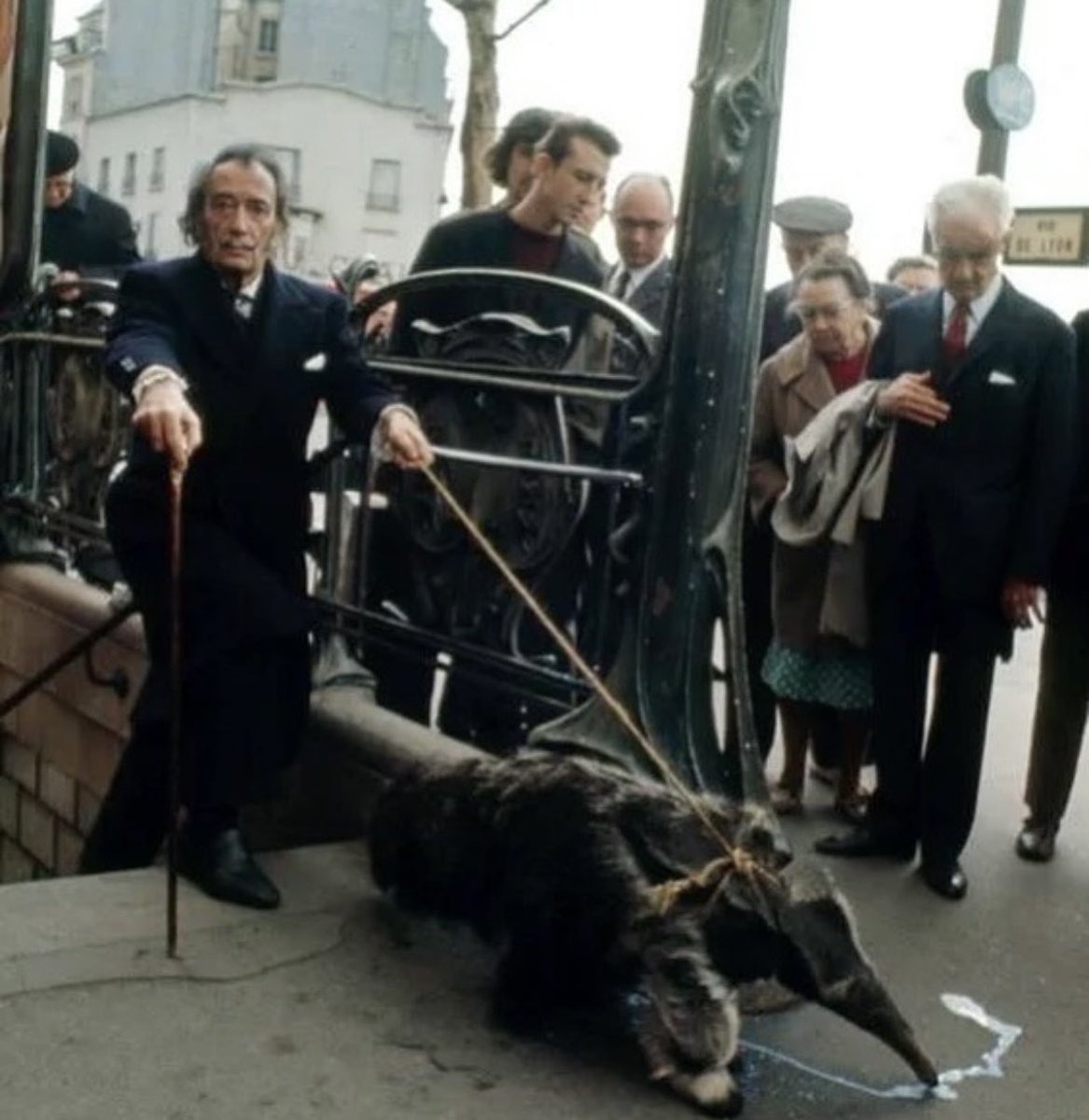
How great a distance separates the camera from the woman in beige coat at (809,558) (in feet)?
18.9

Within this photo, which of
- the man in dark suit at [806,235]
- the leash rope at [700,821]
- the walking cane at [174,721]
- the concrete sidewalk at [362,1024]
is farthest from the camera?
the man in dark suit at [806,235]

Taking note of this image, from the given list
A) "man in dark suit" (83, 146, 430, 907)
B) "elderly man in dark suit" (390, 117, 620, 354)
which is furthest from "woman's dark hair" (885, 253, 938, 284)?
"man in dark suit" (83, 146, 430, 907)

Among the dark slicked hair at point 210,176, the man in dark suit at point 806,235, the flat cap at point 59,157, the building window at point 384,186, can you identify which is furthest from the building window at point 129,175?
the dark slicked hair at point 210,176

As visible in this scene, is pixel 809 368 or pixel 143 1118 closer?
pixel 143 1118

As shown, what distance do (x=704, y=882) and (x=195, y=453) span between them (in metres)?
1.74

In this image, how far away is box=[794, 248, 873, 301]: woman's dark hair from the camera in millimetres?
5789

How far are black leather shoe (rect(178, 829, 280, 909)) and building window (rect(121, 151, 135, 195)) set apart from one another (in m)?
55.7

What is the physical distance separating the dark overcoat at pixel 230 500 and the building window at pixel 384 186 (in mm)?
56321

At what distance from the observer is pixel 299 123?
59.6 m

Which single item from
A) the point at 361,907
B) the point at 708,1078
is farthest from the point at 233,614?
the point at 708,1078

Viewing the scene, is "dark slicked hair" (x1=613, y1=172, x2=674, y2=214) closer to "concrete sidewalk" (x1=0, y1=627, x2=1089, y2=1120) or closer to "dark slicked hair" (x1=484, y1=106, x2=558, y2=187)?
"dark slicked hair" (x1=484, y1=106, x2=558, y2=187)

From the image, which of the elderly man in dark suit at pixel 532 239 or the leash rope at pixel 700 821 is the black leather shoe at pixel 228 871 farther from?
the elderly man in dark suit at pixel 532 239

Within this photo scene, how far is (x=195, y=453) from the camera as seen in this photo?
457 cm

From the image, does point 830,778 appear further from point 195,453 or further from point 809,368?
point 195,453
